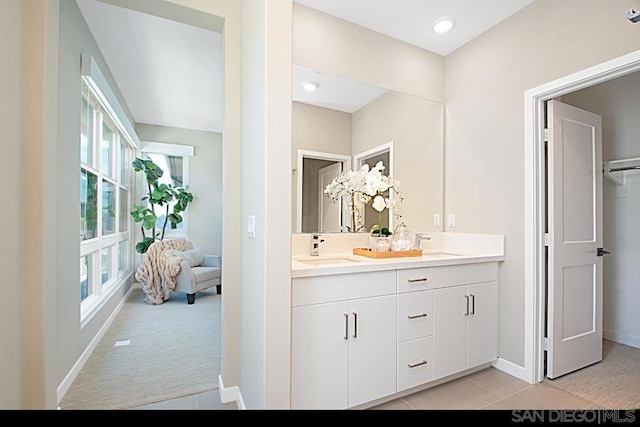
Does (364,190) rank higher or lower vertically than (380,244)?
higher

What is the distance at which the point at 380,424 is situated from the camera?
2.26ft

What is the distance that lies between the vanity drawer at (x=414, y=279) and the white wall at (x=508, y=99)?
787mm

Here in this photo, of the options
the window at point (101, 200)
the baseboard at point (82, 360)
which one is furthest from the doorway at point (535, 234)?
the window at point (101, 200)

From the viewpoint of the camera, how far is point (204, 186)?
5875 millimetres

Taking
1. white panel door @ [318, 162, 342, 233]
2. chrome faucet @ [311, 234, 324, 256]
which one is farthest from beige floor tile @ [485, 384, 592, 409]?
white panel door @ [318, 162, 342, 233]

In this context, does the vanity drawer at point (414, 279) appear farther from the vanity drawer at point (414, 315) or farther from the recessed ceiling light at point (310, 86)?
the recessed ceiling light at point (310, 86)

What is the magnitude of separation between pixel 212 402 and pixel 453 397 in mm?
1523

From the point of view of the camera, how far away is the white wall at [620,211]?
2867 millimetres

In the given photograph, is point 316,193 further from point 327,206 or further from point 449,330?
point 449,330

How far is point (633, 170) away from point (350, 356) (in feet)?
10.3

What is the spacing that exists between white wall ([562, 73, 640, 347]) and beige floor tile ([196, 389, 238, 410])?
349 centimetres

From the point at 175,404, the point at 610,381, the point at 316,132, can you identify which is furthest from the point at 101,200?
the point at 610,381

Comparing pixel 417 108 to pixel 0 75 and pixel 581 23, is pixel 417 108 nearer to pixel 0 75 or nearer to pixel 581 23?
pixel 581 23

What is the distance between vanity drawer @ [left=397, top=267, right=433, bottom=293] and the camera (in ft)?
6.34
